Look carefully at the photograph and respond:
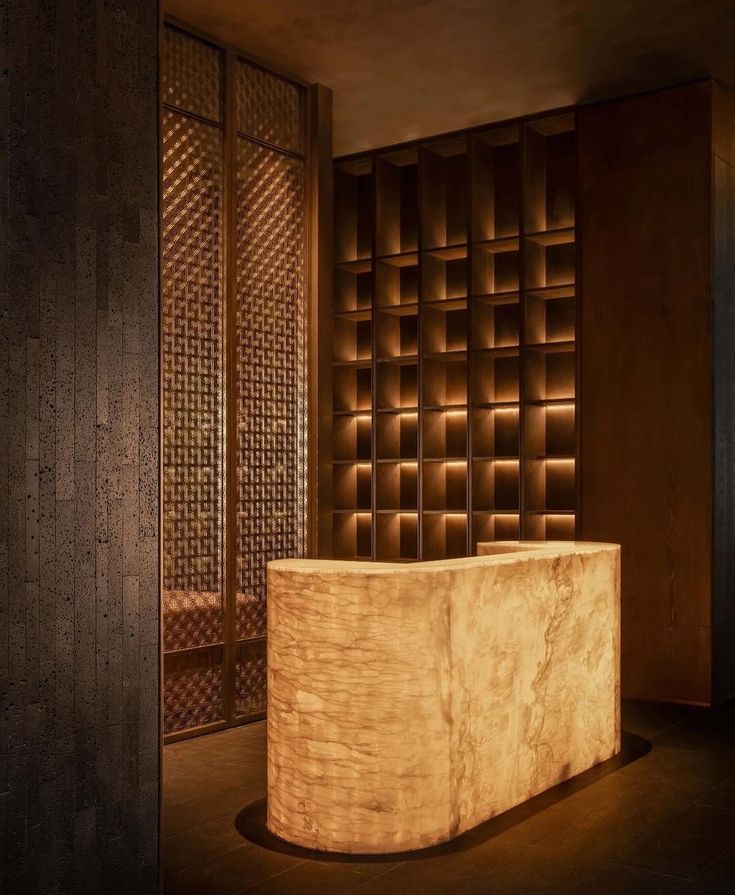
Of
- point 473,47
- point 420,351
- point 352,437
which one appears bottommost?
point 352,437

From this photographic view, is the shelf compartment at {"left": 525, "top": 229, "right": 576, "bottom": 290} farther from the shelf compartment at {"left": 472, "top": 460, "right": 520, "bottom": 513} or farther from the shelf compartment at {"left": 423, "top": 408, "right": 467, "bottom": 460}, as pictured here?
the shelf compartment at {"left": 472, "top": 460, "right": 520, "bottom": 513}

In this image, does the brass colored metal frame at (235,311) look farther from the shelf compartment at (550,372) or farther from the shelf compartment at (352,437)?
the shelf compartment at (352,437)

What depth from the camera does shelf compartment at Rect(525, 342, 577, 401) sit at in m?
6.30

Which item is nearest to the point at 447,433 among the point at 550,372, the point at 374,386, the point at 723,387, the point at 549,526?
the point at 374,386

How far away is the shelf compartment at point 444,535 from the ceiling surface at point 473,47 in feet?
8.18

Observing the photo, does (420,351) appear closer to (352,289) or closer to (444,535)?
(352,289)

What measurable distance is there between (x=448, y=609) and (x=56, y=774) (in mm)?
1353

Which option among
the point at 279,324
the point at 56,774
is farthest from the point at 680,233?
the point at 56,774

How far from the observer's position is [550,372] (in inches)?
259

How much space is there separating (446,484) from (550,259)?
1.58 m

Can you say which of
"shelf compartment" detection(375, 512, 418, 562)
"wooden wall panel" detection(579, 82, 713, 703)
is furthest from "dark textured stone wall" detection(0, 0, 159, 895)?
"shelf compartment" detection(375, 512, 418, 562)

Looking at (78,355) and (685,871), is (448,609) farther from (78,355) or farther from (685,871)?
(78,355)

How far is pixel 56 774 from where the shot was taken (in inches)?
98.0

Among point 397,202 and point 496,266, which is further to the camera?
point 397,202
